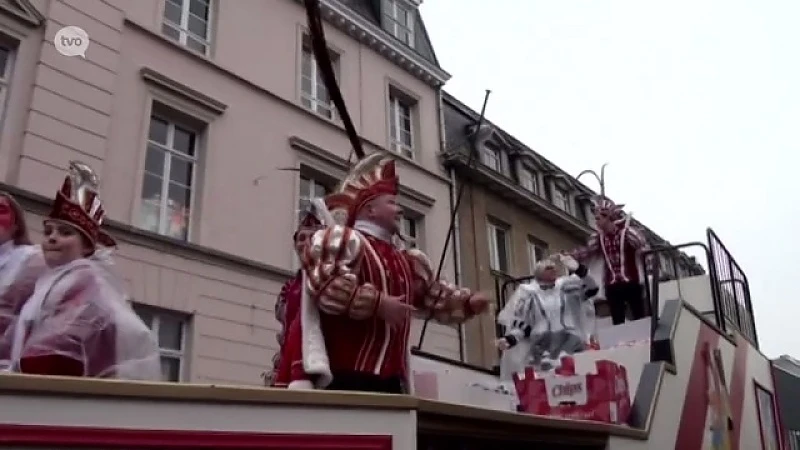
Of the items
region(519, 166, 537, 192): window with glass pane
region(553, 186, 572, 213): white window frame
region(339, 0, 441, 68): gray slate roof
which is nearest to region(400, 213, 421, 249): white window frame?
region(339, 0, 441, 68): gray slate roof

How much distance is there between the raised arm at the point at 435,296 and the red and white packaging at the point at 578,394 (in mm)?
1673

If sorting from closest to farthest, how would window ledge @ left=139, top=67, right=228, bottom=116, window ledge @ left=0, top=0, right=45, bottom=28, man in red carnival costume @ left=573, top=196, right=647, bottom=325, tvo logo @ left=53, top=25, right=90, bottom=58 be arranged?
man in red carnival costume @ left=573, top=196, right=647, bottom=325
window ledge @ left=0, top=0, right=45, bottom=28
tvo logo @ left=53, top=25, right=90, bottom=58
window ledge @ left=139, top=67, right=228, bottom=116

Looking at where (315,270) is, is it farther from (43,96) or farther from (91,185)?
(43,96)

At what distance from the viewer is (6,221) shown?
3.12m

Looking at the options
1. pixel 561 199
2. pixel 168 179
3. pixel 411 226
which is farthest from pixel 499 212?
pixel 168 179

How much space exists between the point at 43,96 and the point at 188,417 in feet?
27.1

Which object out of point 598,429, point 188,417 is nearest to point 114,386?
point 188,417

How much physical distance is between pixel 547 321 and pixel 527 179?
1311 centimetres

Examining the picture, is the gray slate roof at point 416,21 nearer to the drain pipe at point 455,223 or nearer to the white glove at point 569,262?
the drain pipe at point 455,223

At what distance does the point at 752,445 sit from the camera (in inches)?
293

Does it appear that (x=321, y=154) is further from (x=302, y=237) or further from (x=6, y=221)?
(x=6, y=221)

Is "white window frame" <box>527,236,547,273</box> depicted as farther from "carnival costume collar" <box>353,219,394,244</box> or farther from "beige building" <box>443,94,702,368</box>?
"carnival costume collar" <box>353,219,394,244</box>

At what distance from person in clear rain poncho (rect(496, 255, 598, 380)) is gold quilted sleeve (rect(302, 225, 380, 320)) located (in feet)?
12.2

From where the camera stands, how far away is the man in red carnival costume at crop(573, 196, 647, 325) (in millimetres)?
7461
